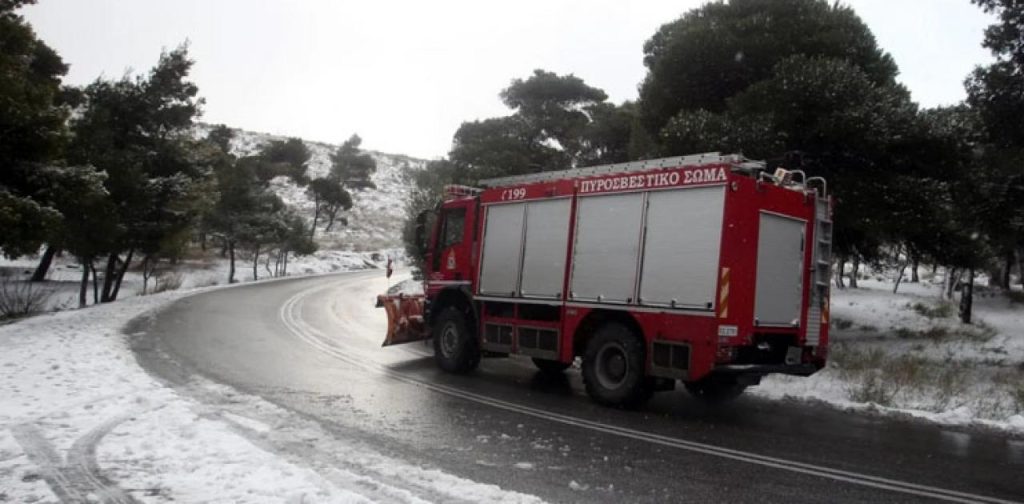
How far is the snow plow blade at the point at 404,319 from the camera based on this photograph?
12953 millimetres

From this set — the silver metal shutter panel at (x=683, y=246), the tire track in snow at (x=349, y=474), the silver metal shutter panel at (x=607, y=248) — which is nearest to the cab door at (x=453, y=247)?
the silver metal shutter panel at (x=607, y=248)

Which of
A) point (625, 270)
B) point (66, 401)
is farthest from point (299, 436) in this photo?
point (625, 270)

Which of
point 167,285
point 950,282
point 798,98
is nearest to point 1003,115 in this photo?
point 798,98

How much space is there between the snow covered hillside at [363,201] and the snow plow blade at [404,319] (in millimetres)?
40013

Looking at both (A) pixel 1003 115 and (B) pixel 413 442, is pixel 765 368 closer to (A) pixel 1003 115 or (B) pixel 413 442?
(B) pixel 413 442

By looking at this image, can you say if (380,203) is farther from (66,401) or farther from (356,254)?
(66,401)

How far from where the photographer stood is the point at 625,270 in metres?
8.73

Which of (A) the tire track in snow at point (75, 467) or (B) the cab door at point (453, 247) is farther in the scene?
(B) the cab door at point (453, 247)

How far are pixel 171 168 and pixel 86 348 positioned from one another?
12516mm

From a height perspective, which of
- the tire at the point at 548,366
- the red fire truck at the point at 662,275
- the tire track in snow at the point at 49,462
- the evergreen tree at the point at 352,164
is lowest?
the tire track in snow at the point at 49,462

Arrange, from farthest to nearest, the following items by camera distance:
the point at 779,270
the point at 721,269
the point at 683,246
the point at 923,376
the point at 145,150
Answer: the point at 145,150, the point at 923,376, the point at 779,270, the point at 683,246, the point at 721,269

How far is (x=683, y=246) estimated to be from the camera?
8.17 metres

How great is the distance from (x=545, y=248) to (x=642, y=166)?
1871 millimetres

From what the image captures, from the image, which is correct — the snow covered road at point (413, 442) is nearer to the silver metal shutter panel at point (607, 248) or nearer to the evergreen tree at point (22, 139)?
the silver metal shutter panel at point (607, 248)
